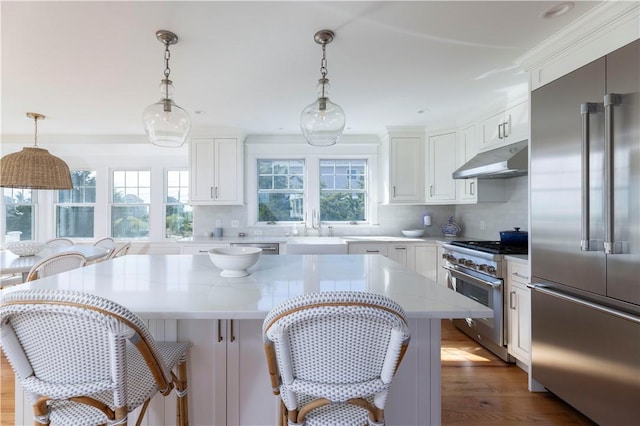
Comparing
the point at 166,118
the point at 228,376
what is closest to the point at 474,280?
the point at 228,376

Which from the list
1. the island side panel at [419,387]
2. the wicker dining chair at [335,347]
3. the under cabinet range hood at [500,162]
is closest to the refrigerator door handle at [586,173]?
the under cabinet range hood at [500,162]

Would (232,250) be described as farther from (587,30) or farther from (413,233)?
(413,233)

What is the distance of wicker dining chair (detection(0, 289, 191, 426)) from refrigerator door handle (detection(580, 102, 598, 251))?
2124 millimetres

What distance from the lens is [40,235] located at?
5047 mm

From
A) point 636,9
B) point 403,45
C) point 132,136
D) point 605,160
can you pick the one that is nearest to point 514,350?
point 605,160

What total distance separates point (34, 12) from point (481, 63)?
297 cm

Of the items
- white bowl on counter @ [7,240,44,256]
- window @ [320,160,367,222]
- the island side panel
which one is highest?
window @ [320,160,367,222]

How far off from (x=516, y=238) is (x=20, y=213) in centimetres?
735

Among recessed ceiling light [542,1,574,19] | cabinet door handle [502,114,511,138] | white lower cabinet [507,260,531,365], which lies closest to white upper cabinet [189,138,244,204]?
cabinet door handle [502,114,511,138]

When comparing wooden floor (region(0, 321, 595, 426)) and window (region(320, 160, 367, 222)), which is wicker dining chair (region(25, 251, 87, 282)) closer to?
wooden floor (region(0, 321, 595, 426))

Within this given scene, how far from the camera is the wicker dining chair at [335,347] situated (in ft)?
2.58

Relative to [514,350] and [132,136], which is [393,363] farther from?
[132,136]

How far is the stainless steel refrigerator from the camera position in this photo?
144cm

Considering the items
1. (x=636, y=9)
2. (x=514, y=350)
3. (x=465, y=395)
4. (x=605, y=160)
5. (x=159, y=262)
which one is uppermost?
(x=636, y=9)
